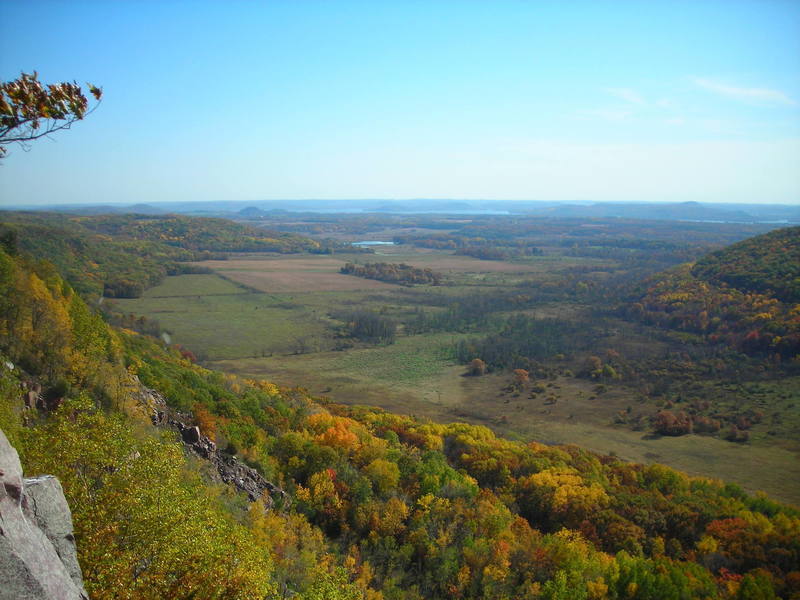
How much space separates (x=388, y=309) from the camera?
5157 inches

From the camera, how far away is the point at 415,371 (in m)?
87.6

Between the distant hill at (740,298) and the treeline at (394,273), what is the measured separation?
228ft

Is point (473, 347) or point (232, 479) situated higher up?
point (232, 479)

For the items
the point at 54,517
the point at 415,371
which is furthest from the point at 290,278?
the point at 54,517

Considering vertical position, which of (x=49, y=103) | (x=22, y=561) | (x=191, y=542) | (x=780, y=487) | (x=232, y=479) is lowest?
(x=780, y=487)

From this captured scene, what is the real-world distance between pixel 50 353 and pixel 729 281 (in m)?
114

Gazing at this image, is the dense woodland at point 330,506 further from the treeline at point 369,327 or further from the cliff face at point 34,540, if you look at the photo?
the treeline at point 369,327

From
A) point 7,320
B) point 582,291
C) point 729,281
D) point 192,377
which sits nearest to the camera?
point 7,320

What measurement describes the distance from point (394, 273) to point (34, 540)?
17172 centimetres

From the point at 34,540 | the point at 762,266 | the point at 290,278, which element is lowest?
the point at 290,278

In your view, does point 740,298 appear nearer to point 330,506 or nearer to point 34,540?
point 330,506

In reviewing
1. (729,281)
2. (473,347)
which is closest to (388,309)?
(473,347)

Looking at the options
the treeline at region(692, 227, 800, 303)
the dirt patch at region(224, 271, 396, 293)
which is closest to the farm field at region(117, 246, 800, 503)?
the dirt patch at region(224, 271, 396, 293)

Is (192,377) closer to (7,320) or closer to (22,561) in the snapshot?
(7,320)
